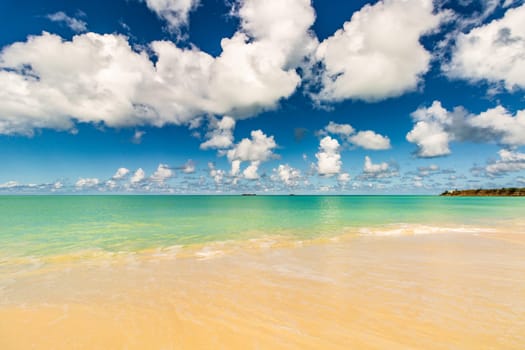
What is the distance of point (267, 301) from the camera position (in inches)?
276

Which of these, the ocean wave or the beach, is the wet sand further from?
the ocean wave

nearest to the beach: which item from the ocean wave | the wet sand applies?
the wet sand

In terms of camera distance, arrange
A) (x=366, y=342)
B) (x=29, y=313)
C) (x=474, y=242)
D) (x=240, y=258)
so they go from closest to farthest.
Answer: (x=366, y=342)
(x=29, y=313)
(x=240, y=258)
(x=474, y=242)

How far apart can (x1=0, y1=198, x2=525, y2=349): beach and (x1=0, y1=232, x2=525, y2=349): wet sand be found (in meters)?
0.03

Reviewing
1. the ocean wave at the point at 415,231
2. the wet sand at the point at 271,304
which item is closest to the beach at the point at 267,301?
the wet sand at the point at 271,304

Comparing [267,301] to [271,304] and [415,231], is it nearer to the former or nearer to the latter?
[271,304]

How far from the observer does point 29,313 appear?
6465 millimetres

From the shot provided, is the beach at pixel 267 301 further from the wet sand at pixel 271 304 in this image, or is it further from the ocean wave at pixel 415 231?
the ocean wave at pixel 415 231

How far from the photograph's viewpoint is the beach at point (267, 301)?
5.16 meters

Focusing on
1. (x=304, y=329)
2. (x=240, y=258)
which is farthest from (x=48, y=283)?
(x=304, y=329)

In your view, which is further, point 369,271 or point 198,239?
point 198,239

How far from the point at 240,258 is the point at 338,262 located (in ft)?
14.6

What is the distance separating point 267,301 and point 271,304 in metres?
0.22

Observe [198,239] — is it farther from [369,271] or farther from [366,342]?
[366,342]
